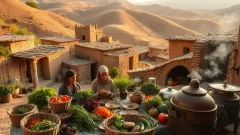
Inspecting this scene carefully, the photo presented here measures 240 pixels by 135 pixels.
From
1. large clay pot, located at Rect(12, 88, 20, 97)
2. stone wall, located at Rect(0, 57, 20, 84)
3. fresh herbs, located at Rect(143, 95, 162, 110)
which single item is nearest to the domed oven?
fresh herbs, located at Rect(143, 95, 162, 110)

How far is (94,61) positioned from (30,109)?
Result: 595 inches

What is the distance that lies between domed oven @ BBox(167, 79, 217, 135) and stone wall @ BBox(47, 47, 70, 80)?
14.6m

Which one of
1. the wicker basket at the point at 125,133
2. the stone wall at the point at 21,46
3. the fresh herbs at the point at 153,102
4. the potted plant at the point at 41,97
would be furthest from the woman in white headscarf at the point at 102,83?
the stone wall at the point at 21,46

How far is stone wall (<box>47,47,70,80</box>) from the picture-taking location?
17.2 m

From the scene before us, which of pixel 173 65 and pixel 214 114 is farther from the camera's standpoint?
pixel 173 65

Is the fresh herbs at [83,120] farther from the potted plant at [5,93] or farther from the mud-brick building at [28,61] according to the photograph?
the mud-brick building at [28,61]

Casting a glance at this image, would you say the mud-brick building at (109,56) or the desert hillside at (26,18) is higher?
the desert hillside at (26,18)

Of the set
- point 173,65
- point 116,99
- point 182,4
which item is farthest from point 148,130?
point 182,4

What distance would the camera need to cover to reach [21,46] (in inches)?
602

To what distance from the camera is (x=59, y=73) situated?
18.2 metres

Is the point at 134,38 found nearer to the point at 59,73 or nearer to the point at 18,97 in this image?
the point at 59,73

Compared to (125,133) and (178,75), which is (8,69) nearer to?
(178,75)

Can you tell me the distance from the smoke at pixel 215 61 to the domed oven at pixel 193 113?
7273mm

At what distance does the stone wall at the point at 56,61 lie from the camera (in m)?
17.2
